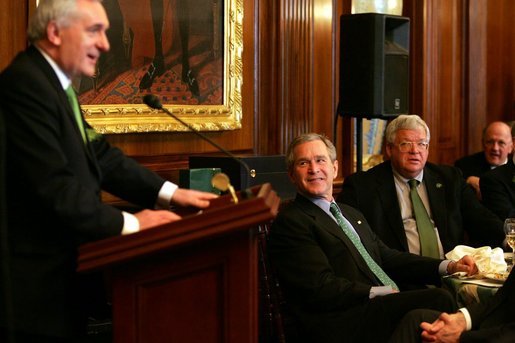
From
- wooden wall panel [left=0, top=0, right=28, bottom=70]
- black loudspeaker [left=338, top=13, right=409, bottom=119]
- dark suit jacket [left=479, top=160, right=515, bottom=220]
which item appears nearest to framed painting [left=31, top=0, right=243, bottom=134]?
wooden wall panel [left=0, top=0, right=28, bottom=70]

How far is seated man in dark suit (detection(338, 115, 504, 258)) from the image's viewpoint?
4602mm

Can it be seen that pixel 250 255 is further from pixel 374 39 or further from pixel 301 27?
pixel 301 27

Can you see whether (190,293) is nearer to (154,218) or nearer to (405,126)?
(154,218)

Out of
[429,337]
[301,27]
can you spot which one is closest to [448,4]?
[301,27]

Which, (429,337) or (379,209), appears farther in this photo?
(379,209)

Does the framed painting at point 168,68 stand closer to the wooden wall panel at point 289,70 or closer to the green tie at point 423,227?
the wooden wall panel at point 289,70

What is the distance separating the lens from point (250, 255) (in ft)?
7.73

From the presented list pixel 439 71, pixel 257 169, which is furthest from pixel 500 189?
pixel 439 71

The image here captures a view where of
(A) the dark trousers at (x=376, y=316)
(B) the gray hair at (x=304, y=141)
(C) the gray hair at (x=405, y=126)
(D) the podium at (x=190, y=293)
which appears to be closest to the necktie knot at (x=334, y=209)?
(B) the gray hair at (x=304, y=141)

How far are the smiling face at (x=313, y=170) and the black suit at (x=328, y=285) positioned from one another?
59 millimetres

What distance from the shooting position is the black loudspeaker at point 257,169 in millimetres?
4402

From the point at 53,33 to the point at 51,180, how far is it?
0.40 m

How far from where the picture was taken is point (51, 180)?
2.20m

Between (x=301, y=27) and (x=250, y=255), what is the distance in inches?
146
